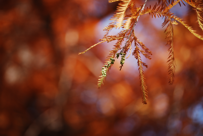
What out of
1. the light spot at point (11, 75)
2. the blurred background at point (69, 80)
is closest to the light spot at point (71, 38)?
the blurred background at point (69, 80)

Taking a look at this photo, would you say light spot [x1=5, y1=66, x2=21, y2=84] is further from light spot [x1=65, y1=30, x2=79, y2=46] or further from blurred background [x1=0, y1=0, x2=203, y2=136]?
light spot [x1=65, y1=30, x2=79, y2=46]

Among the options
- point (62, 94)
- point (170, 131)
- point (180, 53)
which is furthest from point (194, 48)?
point (62, 94)

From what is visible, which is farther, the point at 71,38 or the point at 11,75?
the point at 71,38

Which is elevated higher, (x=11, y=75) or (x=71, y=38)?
(x=71, y=38)

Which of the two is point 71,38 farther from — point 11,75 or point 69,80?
point 11,75

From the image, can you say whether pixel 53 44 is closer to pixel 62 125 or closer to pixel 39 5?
pixel 39 5

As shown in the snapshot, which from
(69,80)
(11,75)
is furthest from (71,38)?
(11,75)

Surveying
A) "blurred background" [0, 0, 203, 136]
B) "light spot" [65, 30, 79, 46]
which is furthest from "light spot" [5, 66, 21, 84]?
"light spot" [65, 30, 79, 46]

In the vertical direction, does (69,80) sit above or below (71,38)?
below
